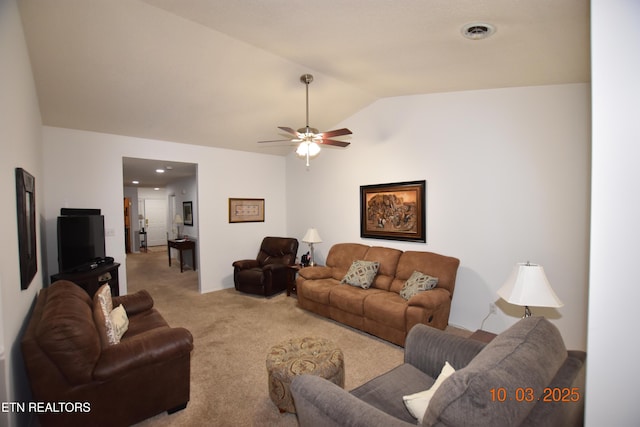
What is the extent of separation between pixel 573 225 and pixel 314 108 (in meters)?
3.51

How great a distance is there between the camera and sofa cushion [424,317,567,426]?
981 millimetres

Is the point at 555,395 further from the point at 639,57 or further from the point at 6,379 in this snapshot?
the point at 6,379

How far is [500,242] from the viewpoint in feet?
10.8

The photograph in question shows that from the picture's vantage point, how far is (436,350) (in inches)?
76.1

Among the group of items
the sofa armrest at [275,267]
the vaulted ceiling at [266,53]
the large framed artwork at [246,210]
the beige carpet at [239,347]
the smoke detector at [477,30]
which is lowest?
the beige carpet at [239,347]

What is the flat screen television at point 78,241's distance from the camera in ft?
10.8

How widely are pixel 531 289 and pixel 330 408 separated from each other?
1518 mm

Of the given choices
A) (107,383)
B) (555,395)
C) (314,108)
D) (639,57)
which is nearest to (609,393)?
(555,395)

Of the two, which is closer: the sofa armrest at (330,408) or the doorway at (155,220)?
the sofa armrest at (330,408)

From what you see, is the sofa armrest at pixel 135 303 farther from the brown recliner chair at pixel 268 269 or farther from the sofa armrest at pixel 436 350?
the sofa armrest at pixel 436 350

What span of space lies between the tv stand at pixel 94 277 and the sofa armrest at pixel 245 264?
5.98ft

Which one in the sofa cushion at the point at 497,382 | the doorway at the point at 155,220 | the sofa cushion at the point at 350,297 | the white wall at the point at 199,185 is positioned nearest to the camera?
the sofa cushion at the point at 497,382

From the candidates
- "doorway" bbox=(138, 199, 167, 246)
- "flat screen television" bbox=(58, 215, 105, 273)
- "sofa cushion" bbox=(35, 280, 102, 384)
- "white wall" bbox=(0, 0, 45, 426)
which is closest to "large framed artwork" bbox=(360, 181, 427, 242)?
"sofa cushion" bbox=(35, 280, 102, 384)
